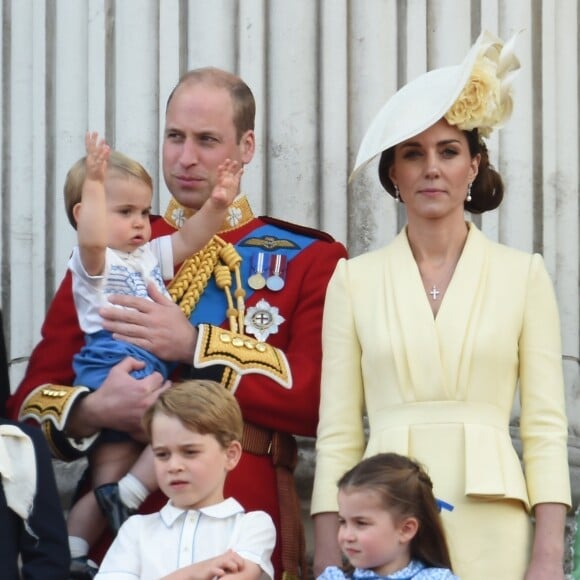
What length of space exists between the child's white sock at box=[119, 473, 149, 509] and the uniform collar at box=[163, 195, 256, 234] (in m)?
0.88

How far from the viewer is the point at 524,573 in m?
6.27

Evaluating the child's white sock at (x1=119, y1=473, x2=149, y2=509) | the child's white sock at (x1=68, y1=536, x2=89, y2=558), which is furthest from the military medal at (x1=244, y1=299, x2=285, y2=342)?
the child's white sock at (x1=68, y1=536, x2=89, y2=558)

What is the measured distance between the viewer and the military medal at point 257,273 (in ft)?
23.1

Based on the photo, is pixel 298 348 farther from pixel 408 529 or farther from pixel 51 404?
pixel 408 529

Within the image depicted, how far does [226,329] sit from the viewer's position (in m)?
6.95

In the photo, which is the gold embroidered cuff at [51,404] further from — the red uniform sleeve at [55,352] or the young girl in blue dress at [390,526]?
the young girl in blue dress at [390,526]

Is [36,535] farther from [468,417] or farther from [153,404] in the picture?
[468,417]

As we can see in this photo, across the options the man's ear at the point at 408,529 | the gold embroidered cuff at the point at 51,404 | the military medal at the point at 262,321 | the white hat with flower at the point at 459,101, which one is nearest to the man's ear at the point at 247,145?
the military medal at the point at 262,321

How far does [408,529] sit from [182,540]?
0.59 m

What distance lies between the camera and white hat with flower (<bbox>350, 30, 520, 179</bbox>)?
6.56m

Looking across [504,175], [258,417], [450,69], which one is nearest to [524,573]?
[258,417]

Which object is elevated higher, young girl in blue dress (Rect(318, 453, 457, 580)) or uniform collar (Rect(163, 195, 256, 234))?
uniform collar (Rect(163, 195, 256, 234))

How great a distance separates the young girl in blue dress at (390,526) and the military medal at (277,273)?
3.37 ft

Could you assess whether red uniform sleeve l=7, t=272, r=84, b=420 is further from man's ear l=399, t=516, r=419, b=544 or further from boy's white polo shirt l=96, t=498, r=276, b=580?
man's ear l=399, t=516, r=419, b=544
